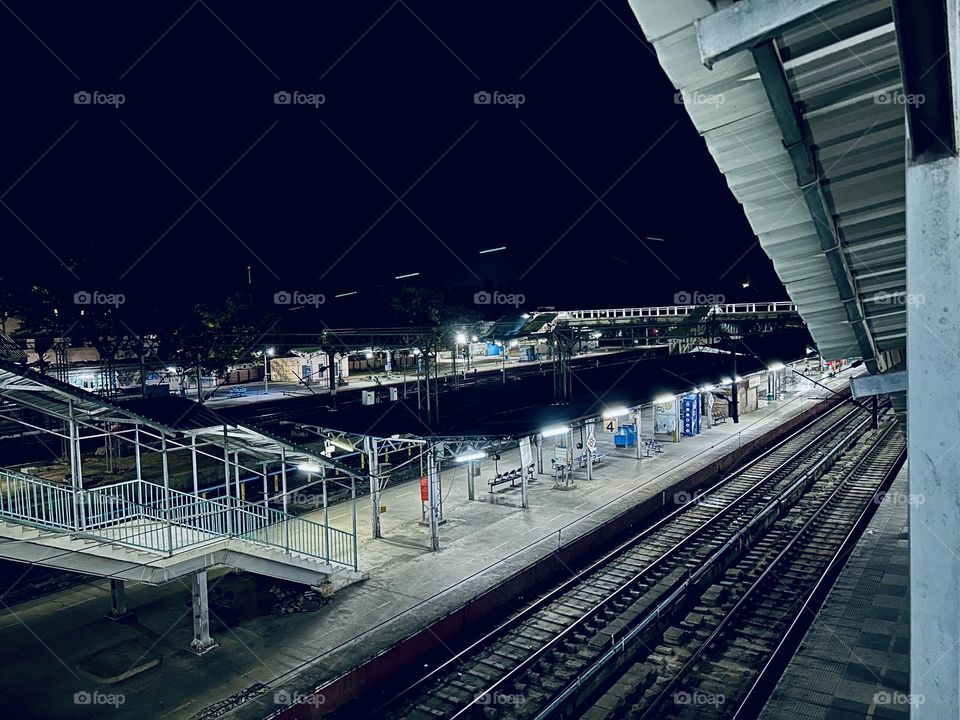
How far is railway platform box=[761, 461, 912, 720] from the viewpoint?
8.08m

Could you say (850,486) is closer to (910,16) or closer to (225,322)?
(910,16)

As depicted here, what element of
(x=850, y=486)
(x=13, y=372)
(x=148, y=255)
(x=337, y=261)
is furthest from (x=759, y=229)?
(x=337, y=261)

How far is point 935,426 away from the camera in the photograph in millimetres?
2465

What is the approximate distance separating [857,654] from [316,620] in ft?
30.2

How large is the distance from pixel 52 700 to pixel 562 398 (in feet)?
49.4

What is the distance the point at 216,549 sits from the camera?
10.6 meters

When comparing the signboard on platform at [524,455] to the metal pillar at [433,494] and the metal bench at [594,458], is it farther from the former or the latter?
the metal bench at [594,458]
